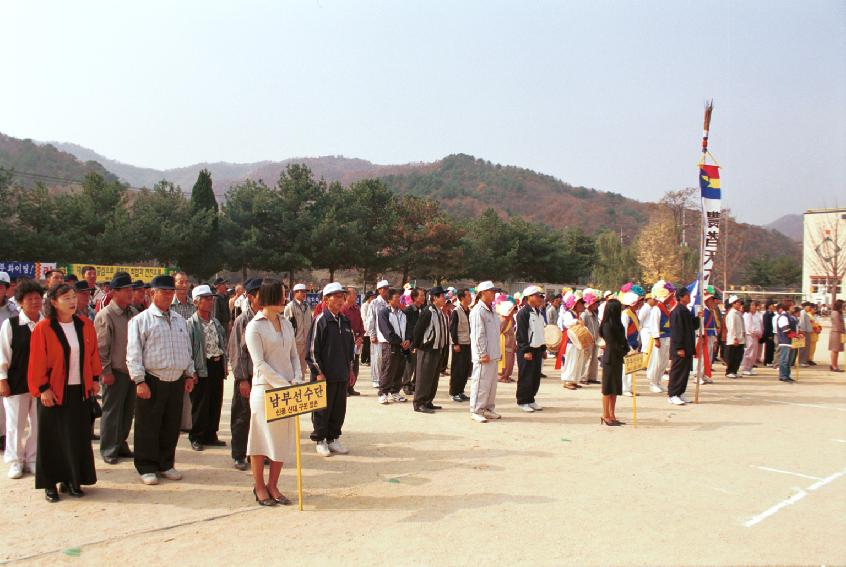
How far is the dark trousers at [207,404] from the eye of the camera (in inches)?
290

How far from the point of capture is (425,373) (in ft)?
32.5

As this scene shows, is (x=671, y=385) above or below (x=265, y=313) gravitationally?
below

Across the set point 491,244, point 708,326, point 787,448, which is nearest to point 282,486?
point 787,448

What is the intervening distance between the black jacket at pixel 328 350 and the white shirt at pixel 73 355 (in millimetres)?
2346

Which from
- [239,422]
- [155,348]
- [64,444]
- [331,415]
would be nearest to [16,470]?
[64,444]

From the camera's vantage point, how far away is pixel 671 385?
36.9 ft

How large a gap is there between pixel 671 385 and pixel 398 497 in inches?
290

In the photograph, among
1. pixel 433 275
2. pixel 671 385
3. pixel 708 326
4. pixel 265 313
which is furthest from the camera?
pixel 433 275

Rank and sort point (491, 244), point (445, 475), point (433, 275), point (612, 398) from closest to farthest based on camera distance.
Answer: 1. point (445, 475)
2. point (612, 398)
3. point (433, 275)
4. point (491, 244)

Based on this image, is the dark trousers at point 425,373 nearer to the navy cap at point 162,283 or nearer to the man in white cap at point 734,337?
the navy cap at point 162,283

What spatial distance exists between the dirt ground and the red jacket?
1.01 meters

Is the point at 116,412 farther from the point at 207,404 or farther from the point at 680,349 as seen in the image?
the point at 680,349

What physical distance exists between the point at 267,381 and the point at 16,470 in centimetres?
287

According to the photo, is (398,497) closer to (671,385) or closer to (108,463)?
(108,463)
